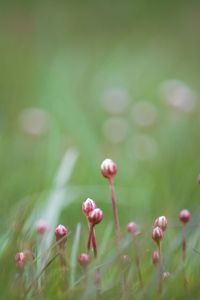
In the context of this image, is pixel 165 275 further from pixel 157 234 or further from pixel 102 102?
pixel 102 102

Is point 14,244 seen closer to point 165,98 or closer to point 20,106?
point 165,98

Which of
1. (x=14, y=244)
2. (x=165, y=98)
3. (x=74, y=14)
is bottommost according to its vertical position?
(x=74, y=14)

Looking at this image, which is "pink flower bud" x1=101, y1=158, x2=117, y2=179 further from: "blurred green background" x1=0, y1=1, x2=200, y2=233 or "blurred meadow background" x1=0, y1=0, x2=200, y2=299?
"blurred green background" x1=0, y1=1, x2=200, y2=233

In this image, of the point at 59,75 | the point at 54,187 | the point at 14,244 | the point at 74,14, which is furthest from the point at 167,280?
the point at 74,14

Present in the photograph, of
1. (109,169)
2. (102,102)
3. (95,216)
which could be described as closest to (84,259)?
(95,216)

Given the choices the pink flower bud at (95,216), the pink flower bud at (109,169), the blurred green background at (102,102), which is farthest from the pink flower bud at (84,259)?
the blurred green background at (102,102)

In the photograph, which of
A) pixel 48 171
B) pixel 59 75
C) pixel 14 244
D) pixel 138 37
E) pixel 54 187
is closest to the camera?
pixel 14 244
